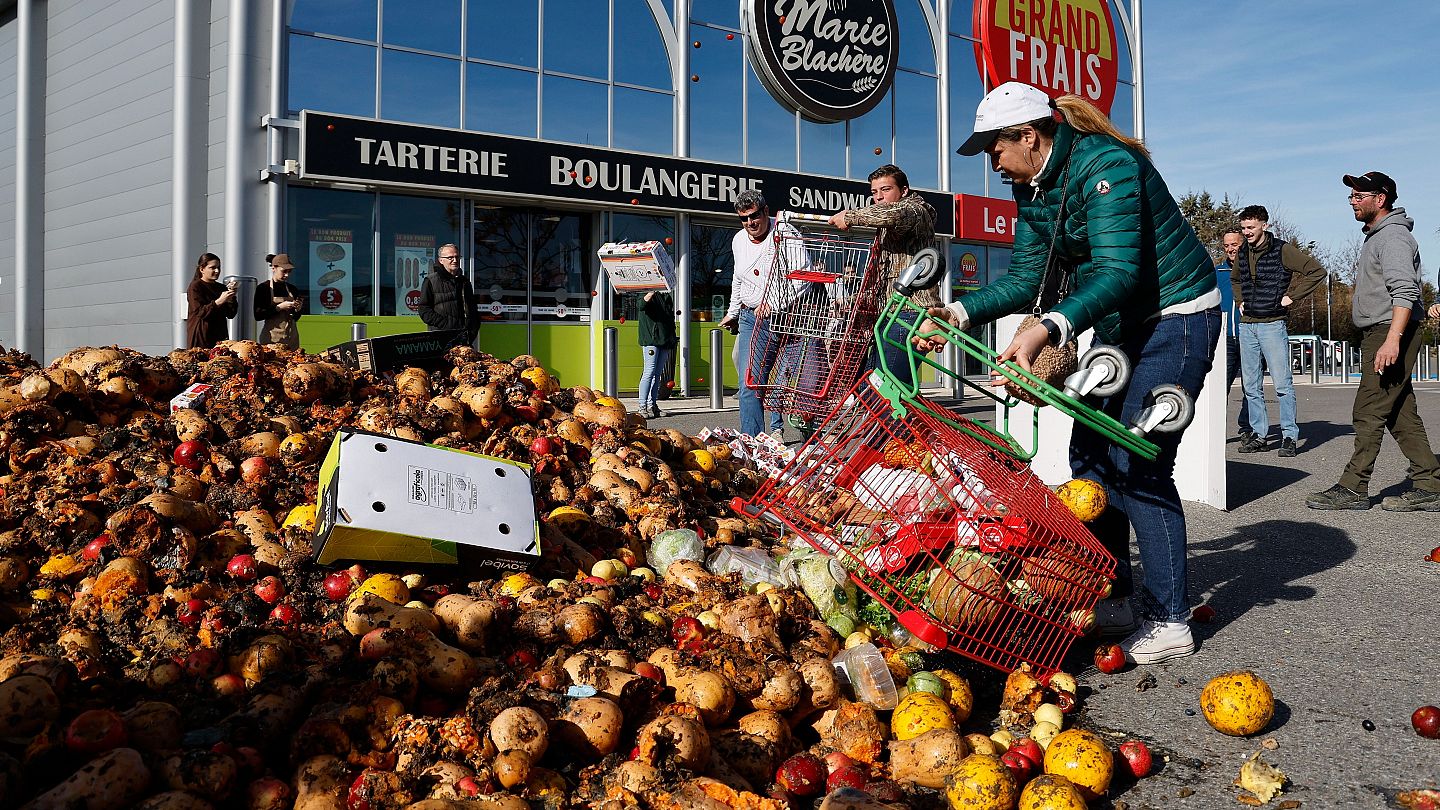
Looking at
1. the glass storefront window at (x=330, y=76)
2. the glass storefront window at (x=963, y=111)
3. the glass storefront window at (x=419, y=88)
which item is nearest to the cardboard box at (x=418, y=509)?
the glass storefront window at (x=330, y=76)

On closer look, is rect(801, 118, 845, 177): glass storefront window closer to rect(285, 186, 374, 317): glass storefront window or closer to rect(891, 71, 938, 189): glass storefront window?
rect(891, 71, 938, 189): glass storefront window

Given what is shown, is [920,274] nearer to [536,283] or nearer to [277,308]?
[277,308]

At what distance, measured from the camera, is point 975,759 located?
2.63 m

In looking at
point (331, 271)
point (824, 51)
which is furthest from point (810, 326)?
point (824, 51)

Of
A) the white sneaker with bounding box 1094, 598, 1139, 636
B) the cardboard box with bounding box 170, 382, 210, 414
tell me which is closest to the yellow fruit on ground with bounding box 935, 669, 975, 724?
the white sneaker with bounding box 1094, 598, 1139, 636

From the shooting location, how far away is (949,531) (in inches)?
133

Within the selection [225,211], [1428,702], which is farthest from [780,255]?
[225,211]

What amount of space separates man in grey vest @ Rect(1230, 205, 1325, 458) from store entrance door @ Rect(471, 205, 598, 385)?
9.55 metres

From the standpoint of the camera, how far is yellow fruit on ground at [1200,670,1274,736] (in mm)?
3078

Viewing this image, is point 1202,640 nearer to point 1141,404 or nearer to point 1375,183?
point 1141,404

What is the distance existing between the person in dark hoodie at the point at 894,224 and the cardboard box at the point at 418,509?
312 cm

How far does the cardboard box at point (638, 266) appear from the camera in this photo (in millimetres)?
11438

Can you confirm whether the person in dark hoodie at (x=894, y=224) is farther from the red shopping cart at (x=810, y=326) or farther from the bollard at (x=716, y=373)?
the bollard at (x=716, y=373)

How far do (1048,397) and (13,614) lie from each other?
3.19 metres
